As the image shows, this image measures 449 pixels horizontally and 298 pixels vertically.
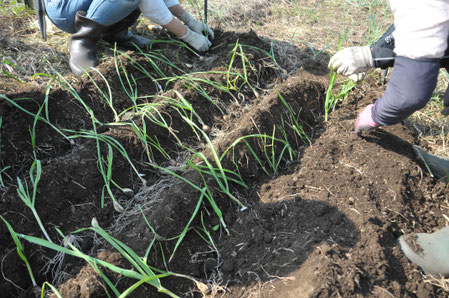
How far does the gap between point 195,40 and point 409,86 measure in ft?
5.64

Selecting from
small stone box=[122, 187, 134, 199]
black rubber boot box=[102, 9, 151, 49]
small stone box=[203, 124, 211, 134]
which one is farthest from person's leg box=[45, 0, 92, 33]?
small stone box=[122, 187, 134, 199]

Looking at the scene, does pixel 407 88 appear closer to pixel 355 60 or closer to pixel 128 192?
pixel 355 60

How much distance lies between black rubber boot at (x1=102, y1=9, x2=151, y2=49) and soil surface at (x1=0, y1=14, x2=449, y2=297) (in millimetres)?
227

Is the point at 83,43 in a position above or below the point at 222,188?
above

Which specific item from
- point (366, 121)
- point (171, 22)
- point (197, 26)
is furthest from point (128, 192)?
point (197, 26)

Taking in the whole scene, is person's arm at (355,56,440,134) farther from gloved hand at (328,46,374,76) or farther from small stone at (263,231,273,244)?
small stone at (263,231,273,244)

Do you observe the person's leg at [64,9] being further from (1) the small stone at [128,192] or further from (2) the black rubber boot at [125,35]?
(1) the small stone at [128,192]

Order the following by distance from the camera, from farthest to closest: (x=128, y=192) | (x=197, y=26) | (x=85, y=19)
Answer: (x=197, y=26), (x=85, y=19), (x=128, y=192)

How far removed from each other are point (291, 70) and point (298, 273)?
1.89m

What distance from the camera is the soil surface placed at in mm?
1587

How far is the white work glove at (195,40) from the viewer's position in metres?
2.98

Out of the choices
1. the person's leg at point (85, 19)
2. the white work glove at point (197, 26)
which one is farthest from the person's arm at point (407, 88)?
the person's leg at point (85, 19)

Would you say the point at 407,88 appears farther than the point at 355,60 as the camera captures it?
No

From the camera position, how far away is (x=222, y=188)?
1.86 metres
